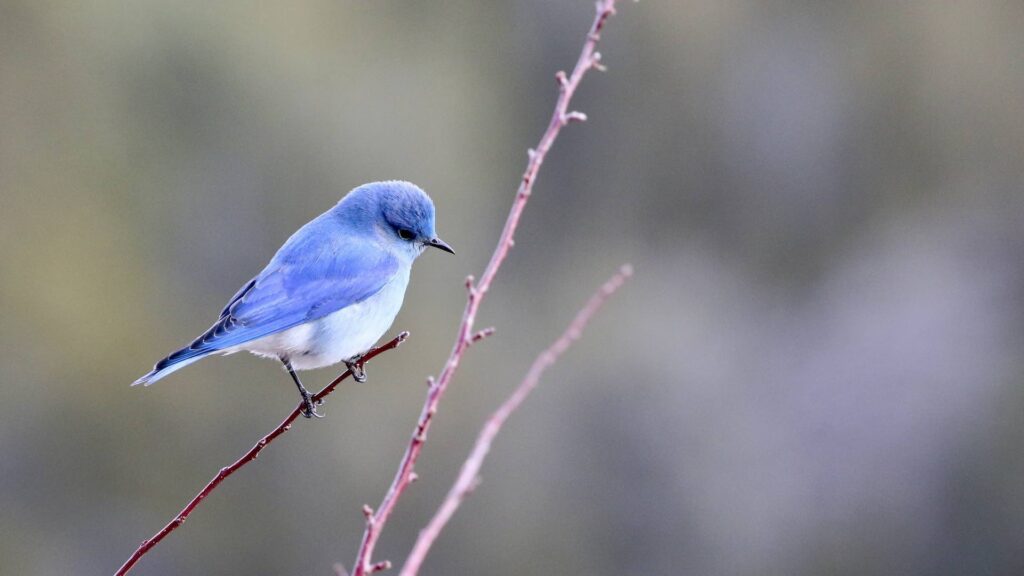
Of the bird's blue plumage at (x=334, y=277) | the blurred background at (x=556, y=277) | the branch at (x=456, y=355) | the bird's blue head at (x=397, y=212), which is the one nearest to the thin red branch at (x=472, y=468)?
the branch at (x=456, y=355)

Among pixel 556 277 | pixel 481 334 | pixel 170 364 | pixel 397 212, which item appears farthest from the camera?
pixel 556 277

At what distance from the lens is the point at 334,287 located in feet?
13.9

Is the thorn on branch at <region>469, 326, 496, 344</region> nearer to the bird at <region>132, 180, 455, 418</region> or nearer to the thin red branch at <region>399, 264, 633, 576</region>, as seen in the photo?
the thin red branch at <region>399, 264, 633, 576</region>

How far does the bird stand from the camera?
4.05m

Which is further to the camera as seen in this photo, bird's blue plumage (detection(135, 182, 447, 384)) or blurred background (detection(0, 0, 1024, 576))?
blurred background (detection(0, 0, 1024, 576))

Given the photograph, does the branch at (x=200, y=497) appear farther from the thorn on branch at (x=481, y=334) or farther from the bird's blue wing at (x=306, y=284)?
the bird's blue wing at (x=306, y=284)

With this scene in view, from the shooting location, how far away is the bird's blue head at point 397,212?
4402mm

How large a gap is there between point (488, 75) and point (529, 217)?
1.78 m

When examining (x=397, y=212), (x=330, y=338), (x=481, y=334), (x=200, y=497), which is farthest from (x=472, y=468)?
(x=397, y=212)

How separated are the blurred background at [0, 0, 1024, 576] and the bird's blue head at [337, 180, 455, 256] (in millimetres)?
8265

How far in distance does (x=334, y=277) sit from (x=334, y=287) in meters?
0.05

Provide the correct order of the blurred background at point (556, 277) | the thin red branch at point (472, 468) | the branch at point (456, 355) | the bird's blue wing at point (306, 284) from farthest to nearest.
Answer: the blurred background at point (556, 277)
the bird's blue wing at point (306, 284)
the branch at point (456, 355)
the thin red branch at point (472, 468)

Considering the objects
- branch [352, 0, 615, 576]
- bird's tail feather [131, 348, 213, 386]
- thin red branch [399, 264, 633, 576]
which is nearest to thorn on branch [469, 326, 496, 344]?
branch [352, 0, 615, 576]

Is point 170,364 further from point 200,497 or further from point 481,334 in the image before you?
point 481,334
